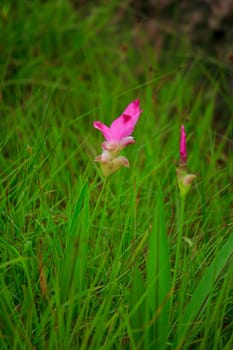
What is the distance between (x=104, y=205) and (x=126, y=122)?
0.29 meters

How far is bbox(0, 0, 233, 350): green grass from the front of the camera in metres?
1.18

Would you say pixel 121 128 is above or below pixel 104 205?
above

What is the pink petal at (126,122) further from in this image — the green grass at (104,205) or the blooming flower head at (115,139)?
the green grass at (104,205)

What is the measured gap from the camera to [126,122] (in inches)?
48.0

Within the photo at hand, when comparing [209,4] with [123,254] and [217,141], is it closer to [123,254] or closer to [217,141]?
[217,141]

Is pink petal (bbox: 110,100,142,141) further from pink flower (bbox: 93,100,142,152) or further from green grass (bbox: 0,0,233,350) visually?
green grass (bbox: 0,0,233,350)

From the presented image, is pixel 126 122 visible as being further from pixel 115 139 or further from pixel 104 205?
pixel 104 205

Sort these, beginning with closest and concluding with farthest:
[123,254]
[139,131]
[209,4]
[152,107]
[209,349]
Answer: [209,349]
[123,254]
[139,131]
[152,107]
[209,4]

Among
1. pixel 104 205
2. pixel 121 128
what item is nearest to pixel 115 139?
pixel 121 128

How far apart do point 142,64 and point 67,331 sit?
1771 millimetres

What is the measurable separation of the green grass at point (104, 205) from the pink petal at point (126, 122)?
0.39 ft

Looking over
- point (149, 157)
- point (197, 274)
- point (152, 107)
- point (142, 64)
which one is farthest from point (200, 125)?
point (197, 274)

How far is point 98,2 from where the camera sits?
315cm

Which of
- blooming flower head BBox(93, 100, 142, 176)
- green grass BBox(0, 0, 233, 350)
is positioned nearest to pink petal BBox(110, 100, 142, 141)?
blooming flower head BBox(93, 100, 142, 176)
